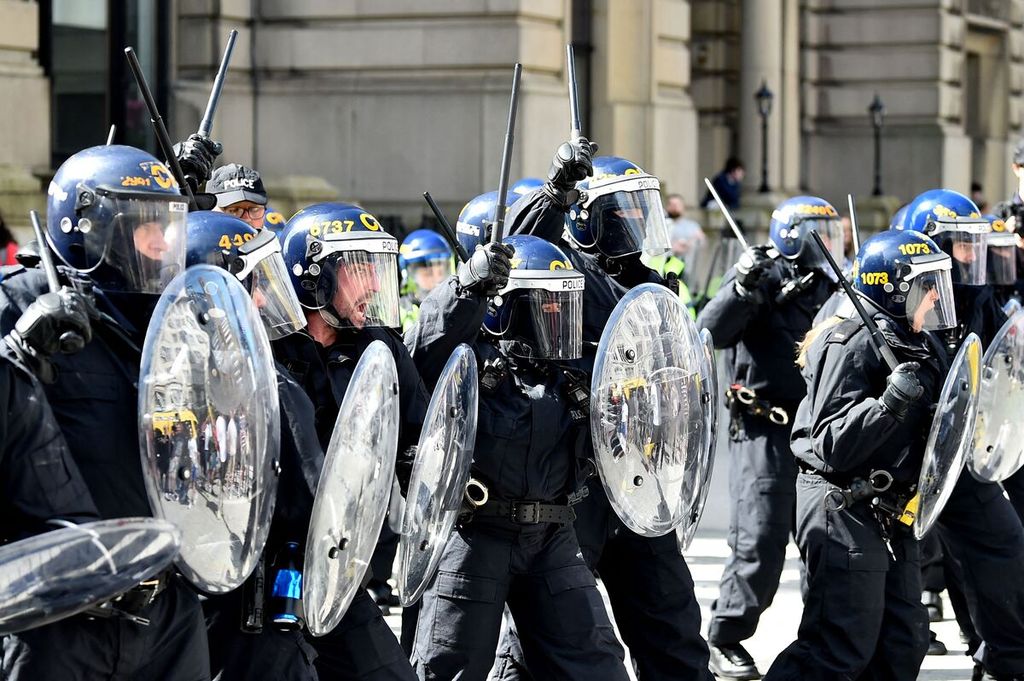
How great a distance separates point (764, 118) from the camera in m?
23.6

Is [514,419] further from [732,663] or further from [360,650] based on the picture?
[732,663]

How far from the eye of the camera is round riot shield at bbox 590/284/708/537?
5.66 meters

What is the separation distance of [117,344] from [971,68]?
26.2 meters

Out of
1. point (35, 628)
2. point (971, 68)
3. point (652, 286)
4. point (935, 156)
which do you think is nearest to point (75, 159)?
point (35, 628)

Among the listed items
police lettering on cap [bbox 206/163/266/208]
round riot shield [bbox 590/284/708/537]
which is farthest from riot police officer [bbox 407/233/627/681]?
police lettering on cap [bbox 206/163/266/208]

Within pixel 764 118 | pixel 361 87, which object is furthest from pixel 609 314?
pixel 764 118

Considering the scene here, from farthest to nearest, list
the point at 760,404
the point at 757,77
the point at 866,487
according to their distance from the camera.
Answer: the point at 757,77 → the point at 760,404 → the point at 866,487

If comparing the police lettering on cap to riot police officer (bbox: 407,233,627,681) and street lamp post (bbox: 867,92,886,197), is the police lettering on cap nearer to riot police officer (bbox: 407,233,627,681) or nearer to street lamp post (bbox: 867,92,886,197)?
riot police officer (bbox: 407,233,627,681)

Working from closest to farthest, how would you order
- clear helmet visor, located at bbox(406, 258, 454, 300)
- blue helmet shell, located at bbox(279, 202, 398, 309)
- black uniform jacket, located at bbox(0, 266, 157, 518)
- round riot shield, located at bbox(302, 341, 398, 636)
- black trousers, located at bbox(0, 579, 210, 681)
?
1. black trousers, located at bbox(0, 579, 210, 681)
2. black uniform jacket, located at bbox(0, 266, 157, 518)
3. round riot shield, located at bbox(302, 341, 398, 636)
4. blue helmet shell, located at bbox(279, 202, 398, 309)
5. clear helmet visor, located at bbox(406, 258, 454, 300)

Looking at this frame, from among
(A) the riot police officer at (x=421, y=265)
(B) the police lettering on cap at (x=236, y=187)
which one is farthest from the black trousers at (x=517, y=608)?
(A) the riot police officer at (x=421, y=265)

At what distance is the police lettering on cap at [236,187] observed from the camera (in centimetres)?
790

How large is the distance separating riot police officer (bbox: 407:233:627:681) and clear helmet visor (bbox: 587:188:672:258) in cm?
96

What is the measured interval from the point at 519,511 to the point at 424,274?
14.1 feet

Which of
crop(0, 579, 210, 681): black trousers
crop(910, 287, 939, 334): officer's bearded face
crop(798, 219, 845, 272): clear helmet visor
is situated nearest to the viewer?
crop(0, 579, 210, 681): black trousers
